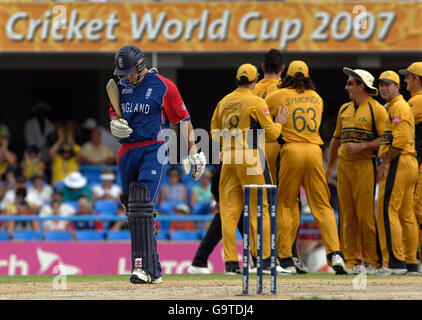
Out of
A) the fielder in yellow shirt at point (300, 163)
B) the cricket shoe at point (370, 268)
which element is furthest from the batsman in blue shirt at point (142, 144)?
the cricket shoe at point (370, 268)

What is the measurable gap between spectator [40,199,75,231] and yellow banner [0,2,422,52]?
3029mm

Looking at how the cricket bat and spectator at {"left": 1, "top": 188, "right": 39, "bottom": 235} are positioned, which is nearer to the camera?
the cricket bat

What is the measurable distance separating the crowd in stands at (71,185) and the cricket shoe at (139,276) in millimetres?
→ 7018

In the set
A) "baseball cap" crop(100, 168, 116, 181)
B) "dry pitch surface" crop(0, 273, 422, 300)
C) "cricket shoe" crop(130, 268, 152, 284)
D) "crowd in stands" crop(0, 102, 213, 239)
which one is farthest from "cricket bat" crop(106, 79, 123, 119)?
"baseball cap" crop(100, 168, 116, 181)

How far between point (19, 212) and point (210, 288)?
8736 mm

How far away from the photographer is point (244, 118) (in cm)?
1047

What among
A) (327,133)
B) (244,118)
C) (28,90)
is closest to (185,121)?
(244,118)

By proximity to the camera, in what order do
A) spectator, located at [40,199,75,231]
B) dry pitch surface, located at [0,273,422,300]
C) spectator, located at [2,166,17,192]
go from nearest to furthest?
dry pitch surface, located at [0,273,422,300]
spectator, located at [40,199,75,231]
spectator, located at [2,166,17,192]

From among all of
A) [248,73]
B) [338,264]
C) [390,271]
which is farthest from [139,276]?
[390,271]

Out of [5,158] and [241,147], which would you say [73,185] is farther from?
[241,147]

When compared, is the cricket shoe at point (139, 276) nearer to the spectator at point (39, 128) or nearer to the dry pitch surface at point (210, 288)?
the dry pitch surface at point (210, 288)

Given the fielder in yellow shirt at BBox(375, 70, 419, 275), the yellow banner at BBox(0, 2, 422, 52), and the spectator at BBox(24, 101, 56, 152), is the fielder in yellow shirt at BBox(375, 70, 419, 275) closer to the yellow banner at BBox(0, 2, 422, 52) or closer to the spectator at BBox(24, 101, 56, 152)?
the yellow banner at BBox(0, 2, 422, 52)

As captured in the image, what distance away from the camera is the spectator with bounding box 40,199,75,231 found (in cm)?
1622
